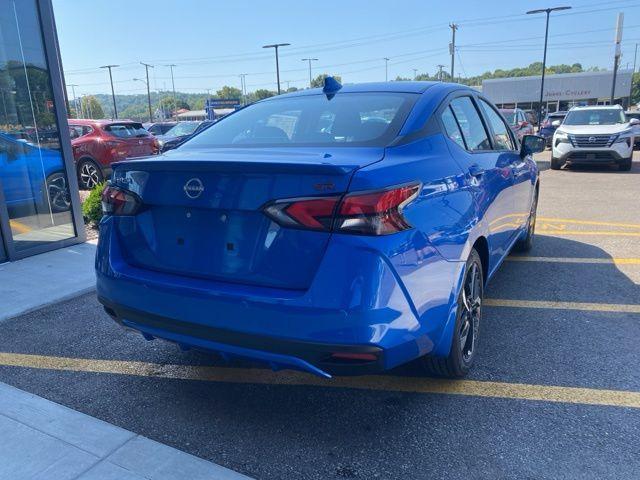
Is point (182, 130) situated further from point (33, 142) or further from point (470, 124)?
point (470, 124)

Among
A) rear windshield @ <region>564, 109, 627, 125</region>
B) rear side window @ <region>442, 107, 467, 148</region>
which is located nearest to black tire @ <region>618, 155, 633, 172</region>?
rear windshield @ <region>564, 109, 627, 125</region>

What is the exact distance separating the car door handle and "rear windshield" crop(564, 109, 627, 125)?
12562 millimetres

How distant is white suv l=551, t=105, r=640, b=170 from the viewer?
41.3 ft

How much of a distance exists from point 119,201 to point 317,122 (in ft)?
3.91

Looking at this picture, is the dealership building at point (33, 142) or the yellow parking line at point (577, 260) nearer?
the yellow parking line at point (577, 260)

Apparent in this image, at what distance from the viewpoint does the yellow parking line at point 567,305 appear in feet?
13.2

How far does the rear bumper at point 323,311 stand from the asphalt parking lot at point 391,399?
485mm

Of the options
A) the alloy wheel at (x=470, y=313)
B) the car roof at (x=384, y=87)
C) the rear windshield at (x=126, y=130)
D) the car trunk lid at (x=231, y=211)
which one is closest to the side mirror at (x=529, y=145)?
the car roof at (x=384, y=87)

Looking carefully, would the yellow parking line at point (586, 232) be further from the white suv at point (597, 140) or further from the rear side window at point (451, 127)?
the white suv at point (597, 140)

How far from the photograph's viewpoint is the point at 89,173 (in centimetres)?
1222

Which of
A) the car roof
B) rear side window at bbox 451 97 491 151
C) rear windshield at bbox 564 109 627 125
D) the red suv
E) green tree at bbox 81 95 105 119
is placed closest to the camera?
the car roof

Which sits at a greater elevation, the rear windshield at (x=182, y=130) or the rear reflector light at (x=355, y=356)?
the rear windshield at (x=182, y=130)

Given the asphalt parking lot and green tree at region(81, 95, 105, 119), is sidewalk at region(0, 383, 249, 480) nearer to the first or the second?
the asphalt parking lot

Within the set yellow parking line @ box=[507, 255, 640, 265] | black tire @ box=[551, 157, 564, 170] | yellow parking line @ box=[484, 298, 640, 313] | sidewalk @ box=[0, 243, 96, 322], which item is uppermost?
sidewalk @ box=[0, 243, 96, 322]
